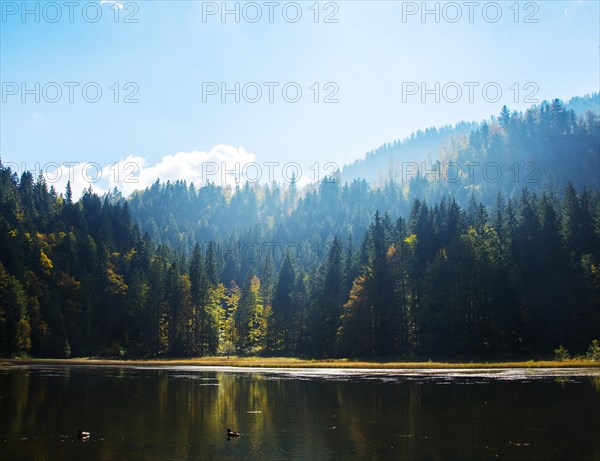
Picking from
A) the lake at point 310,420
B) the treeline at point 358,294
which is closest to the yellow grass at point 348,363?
the treeline at point 358,294

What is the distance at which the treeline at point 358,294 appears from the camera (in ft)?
299

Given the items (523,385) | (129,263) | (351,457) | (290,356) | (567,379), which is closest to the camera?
(351,457)

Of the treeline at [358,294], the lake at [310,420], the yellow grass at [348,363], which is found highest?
the treeline at [358,294]

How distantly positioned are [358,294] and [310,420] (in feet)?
217

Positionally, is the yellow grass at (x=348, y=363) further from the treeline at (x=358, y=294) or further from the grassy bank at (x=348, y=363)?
the treeline at (x=358, y=294)

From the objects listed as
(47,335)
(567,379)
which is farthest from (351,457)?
(47,335)

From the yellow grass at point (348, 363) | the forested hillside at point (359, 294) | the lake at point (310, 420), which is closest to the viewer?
the lake at point (310, 420)

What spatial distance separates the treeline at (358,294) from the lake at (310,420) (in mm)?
37039

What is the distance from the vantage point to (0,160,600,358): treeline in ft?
299

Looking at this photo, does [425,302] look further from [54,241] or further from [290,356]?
[54,241]

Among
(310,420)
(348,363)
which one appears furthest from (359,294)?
(310,420)

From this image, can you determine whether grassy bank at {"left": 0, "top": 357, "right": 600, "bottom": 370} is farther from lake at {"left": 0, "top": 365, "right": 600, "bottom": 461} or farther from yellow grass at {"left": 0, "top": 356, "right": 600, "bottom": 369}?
lake at {"left": 0, "top": 365, "right": 600, "bottom": 461}

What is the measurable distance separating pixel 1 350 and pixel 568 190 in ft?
368

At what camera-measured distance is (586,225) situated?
319 ft
